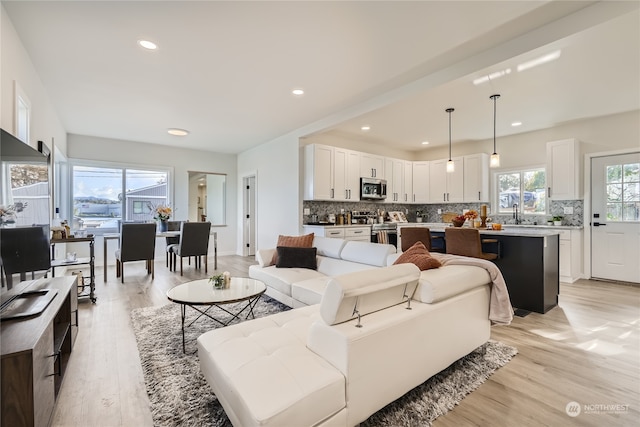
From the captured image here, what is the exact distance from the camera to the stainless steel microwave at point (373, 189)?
5957mm

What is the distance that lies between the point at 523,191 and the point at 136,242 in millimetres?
7146

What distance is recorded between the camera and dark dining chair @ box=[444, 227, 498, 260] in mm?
3268

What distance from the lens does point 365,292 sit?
1542 millimetres

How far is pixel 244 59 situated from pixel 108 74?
1.63 metres

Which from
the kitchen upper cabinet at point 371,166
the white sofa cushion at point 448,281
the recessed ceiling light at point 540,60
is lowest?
the white sofa cushion at point 448,281

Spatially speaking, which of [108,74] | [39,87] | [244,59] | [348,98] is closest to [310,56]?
[244,59]

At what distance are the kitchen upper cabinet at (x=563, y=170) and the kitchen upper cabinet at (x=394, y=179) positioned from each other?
8.92 feet

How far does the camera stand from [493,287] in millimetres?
Result: 2354

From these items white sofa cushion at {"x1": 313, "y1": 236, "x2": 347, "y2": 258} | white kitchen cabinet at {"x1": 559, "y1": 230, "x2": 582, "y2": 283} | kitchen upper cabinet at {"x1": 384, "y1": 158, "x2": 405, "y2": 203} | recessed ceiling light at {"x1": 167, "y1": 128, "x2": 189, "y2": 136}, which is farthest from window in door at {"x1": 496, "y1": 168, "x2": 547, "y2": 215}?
recessed ceiling light at {"x1": 167, "y1": 128, "x2": 189, "y2": 136}

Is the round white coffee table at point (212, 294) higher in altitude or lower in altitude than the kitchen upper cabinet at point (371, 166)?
lower

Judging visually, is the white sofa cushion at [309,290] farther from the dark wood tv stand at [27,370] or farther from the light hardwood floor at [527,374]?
the dark wood tv stand at [27,370]

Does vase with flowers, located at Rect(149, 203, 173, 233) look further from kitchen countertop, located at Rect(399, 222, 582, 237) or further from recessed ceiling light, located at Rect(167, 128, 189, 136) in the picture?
kitchen countertop, located at Rect(399, 222, 582, 237)

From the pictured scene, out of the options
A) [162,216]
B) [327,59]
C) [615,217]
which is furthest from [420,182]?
[162,216]

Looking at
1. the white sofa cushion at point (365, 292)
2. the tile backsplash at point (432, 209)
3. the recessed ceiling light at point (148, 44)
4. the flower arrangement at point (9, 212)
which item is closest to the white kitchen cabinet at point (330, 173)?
the tile backsplash at point (432, 209)
